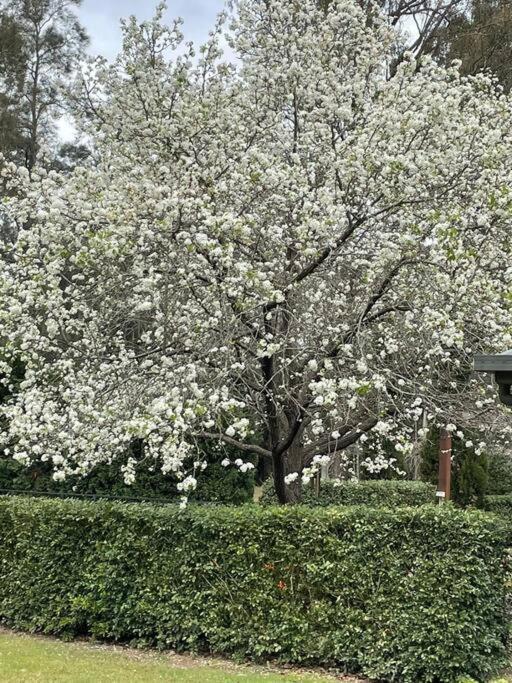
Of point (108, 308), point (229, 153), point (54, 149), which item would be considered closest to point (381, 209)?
point (229, 153)

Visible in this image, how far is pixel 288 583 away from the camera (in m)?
5.34

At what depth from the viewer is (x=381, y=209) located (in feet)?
19.0

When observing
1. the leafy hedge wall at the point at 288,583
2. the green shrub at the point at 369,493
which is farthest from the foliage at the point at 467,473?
the leafy hedge wall at the point at 288,583

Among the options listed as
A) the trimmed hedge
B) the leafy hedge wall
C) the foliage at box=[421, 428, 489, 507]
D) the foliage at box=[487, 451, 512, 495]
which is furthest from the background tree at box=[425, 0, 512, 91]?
the leafy hedge wall

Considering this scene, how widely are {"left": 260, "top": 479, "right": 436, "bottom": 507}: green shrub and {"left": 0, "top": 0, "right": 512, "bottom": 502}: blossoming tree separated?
3382 millimetres

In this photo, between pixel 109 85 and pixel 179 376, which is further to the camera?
pixel 109 85

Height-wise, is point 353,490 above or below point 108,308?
below

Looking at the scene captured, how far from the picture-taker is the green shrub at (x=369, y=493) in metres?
9.83

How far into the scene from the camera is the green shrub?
32.2 ft

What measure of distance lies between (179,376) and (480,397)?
280 cm

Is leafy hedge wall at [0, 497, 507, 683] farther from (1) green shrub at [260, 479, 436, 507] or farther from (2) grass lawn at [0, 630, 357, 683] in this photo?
(1) green shrub at [260, 479, 436, 507]

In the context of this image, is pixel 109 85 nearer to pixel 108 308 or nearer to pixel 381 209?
pixel 108 308

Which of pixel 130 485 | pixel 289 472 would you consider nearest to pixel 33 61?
pixel 130 485

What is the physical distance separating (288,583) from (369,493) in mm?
5194
